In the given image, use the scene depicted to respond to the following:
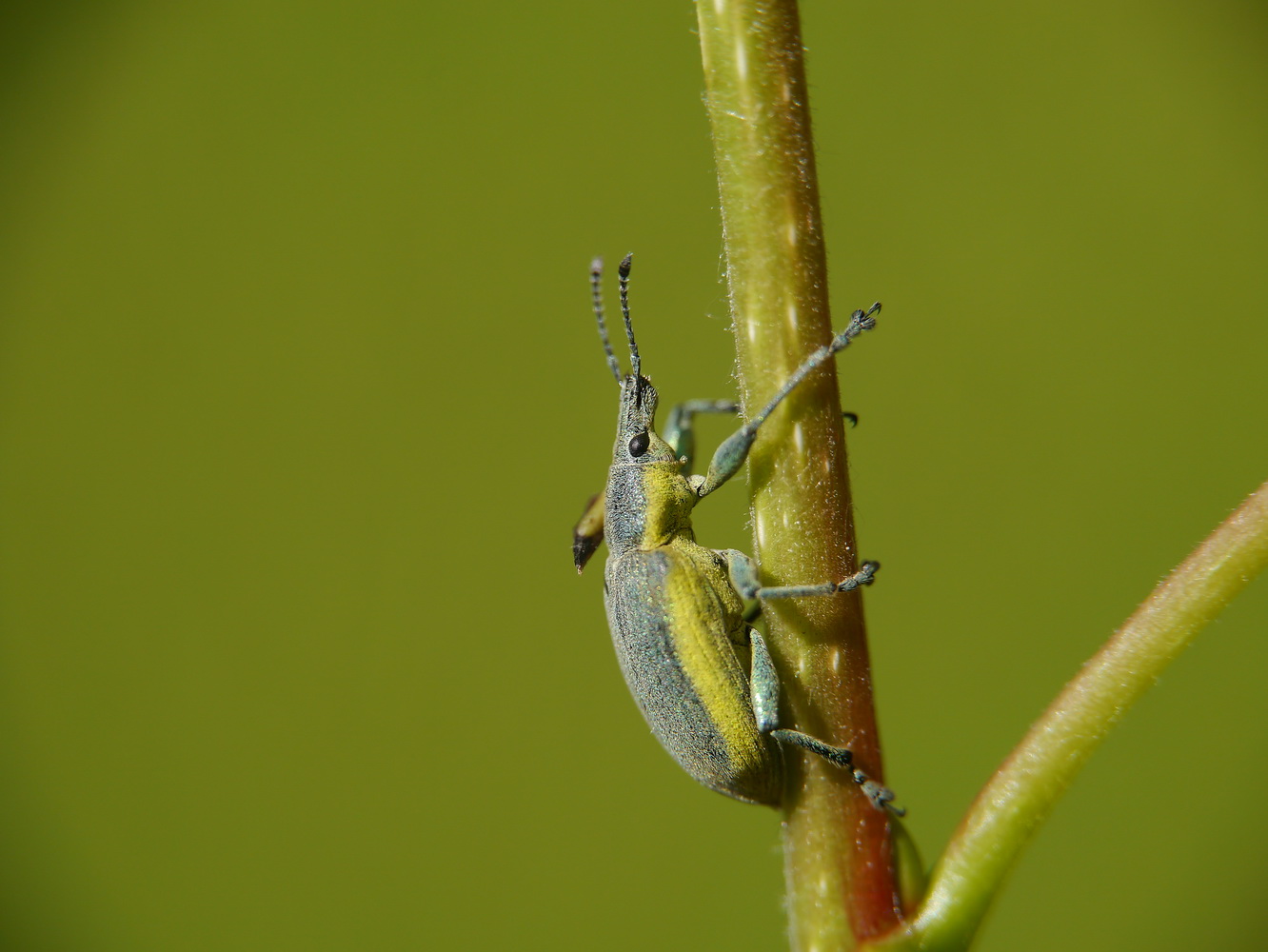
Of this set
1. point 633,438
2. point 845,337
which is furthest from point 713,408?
point 845,337

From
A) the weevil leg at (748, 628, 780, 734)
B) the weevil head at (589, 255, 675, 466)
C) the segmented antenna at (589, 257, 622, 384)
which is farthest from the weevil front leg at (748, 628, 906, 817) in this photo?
the segmented antenna at (589, 257, 622, 384)

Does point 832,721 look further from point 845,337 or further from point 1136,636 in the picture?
point 845,337

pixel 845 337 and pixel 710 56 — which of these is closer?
pixel 710 56

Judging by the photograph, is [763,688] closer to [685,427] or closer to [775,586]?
[775,586]

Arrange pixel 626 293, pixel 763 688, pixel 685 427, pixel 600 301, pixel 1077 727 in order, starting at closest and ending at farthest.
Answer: pixel 1077 727, pixel 763 688, pixel 626 293, pixel 600 301, pixel 685 427

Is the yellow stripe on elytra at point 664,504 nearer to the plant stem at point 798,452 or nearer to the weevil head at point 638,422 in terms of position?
the weevil head at point 638,422

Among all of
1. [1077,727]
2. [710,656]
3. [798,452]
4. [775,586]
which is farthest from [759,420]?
[710,656]

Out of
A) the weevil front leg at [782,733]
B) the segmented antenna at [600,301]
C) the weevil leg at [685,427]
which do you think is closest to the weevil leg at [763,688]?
the weevil front leg at [782,733]
